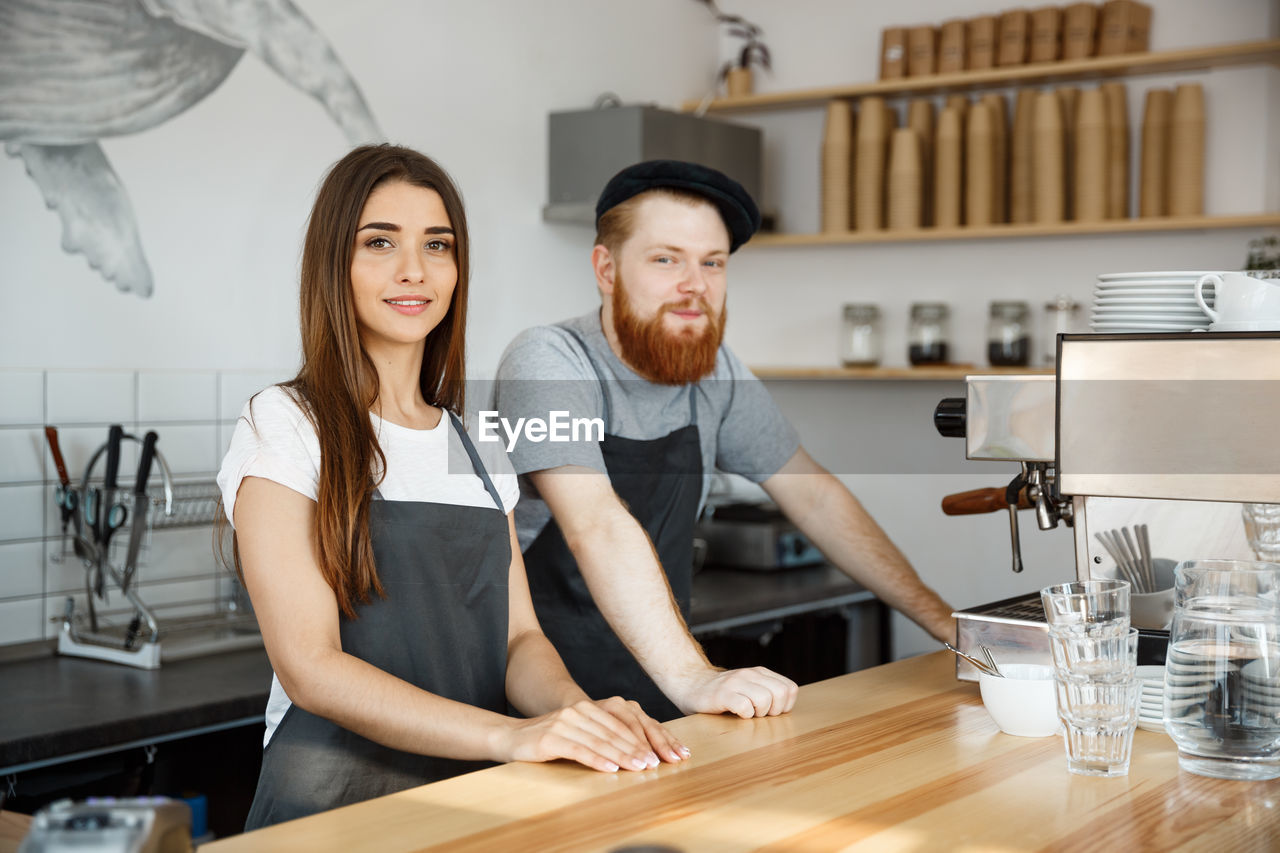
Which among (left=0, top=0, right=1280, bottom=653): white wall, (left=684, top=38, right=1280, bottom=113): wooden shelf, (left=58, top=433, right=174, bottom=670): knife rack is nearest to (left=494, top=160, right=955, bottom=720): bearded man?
(left=58, top=433, right=174, bottom=670): knife rack

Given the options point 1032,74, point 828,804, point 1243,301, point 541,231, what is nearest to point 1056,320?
point 1032,74

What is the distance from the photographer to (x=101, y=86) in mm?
2621

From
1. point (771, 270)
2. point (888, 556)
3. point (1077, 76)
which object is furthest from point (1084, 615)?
point (771, 270)

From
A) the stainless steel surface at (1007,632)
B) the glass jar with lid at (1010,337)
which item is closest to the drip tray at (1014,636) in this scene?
the stainless steel surface at (1007,632)

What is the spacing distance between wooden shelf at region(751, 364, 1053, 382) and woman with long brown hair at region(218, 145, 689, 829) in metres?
2.10

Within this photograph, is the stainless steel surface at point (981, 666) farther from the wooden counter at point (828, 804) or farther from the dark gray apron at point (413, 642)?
the dark gray apron at point (413, 642)

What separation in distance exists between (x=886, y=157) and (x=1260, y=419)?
2.67m

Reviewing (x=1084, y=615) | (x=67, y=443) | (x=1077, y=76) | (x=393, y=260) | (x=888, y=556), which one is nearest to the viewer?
(x=1084, y=615)

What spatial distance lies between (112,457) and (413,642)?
1179 millimetres

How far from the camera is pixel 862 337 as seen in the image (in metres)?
3.89

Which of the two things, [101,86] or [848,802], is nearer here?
[848,802]

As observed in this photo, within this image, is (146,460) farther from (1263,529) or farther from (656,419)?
(1263,529)

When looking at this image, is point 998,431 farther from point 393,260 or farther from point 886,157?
point 886,157

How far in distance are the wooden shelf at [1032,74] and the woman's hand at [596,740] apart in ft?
9.08
